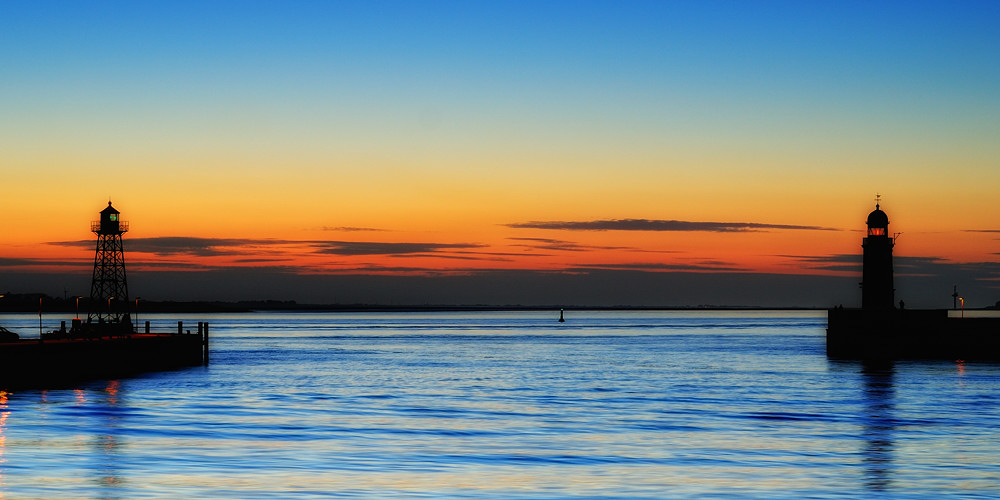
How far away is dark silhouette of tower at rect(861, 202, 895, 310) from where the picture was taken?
80438 millimetres

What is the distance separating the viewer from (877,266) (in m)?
80.9

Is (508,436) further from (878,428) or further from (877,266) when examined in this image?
(877,266)

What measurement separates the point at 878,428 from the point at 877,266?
4686cm

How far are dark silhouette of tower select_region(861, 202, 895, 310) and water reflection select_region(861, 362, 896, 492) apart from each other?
48.0 feet

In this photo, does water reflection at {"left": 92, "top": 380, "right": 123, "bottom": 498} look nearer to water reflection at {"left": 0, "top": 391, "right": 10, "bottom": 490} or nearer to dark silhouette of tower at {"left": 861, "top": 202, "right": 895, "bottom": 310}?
water reflection at {"left": 0, "top": 391, "right": 10, "bottom": 490}

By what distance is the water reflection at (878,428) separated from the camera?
25891 mm

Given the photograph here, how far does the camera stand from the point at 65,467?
2667 cm

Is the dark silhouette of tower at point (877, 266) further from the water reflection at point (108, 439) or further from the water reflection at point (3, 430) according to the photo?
the water reflection at point (3, 430)

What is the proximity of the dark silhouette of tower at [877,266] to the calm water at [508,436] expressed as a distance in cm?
1664

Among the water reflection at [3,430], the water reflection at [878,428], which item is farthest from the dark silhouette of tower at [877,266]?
the water reflection at [3,430]

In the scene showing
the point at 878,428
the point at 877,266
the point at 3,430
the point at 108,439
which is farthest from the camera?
the point at 877,266

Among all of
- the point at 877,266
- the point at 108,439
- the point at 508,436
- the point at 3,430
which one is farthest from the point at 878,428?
the point at 877,266

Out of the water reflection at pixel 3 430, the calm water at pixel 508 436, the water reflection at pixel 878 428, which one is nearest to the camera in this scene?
the calm water at pixel 508 436

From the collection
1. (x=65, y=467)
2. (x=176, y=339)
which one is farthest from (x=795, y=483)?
(x=176, y=339)
